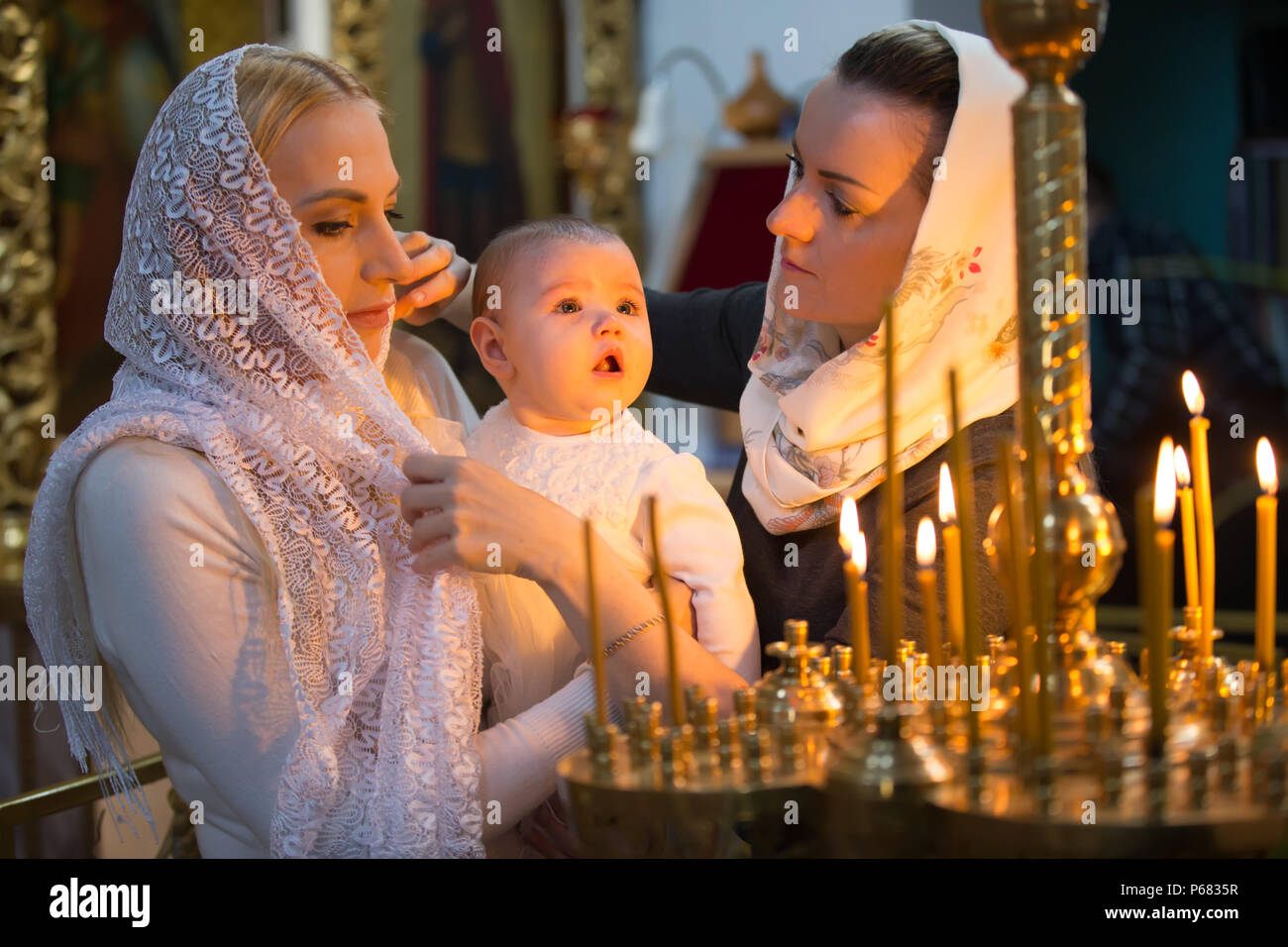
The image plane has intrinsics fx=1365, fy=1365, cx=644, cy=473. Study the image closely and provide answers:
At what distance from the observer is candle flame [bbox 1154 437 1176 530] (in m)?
0.94

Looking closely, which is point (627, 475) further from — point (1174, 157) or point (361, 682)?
point (1174, 157)

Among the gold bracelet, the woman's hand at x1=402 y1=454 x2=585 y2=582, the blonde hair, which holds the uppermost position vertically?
the blonde hair

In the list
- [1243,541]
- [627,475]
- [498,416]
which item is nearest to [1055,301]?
[627,475]

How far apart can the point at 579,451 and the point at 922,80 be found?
608 mm

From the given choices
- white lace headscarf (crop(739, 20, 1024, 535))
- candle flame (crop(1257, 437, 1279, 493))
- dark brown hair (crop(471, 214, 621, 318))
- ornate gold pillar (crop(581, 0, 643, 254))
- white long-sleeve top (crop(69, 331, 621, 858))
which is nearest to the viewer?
candle flame (crop(1257, 437, 1279, 493))

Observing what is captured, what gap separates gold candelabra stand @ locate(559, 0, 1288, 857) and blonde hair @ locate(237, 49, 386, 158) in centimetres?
83

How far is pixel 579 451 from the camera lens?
1702mm

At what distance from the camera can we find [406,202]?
4367mm

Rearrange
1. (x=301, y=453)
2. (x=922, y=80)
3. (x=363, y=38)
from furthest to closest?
(x=363, y=38)
(x=922, y=80)
(x=301, y=453)

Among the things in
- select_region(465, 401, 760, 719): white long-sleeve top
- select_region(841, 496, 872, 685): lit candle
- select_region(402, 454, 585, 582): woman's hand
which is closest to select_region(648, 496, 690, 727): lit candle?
select_region(841, 496, 872, 685): lit candle

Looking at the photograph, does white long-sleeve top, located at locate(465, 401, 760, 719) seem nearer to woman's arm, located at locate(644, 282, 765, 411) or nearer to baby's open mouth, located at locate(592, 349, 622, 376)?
baby's open mouth, located at locate(592, 349, 622, 376)

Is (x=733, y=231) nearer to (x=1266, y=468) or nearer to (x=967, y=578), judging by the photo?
(x=1266, y=468)

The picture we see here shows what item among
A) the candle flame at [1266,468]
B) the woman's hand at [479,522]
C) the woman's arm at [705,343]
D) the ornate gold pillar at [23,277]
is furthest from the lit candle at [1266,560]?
the ornate gold pillar at [23,277]

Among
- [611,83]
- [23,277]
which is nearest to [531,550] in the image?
[23,277]
